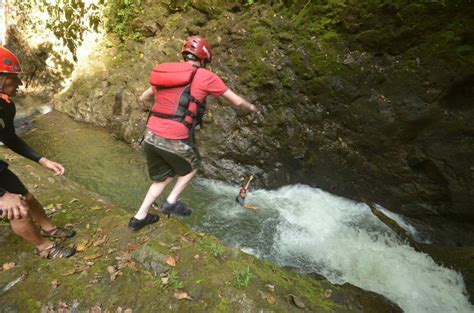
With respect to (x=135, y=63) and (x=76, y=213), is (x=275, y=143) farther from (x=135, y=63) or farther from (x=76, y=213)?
A: (x=135, y=63)

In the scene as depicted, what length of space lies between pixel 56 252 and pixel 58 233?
40cm

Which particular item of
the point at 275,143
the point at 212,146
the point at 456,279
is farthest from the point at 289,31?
the point at 456,279

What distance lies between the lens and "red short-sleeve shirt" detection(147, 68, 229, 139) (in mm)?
3750

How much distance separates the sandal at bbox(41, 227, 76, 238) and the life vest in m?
2.04

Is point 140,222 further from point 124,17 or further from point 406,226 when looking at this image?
point 124,17

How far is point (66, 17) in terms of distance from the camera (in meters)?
11.9

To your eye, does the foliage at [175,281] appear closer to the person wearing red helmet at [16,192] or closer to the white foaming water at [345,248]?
the person wearing red helmet at [16,192]

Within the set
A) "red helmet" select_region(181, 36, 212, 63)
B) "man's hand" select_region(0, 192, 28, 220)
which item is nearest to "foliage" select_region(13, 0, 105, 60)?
"red helmet" select_region(181, 36, 212, 63)

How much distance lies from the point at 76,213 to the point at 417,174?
20.6ft

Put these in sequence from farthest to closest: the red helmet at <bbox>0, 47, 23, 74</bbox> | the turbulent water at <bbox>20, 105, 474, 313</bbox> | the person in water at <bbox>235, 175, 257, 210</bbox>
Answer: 1. the person in water at <bbox>235, 175, 257, 210</bbox>
2. the turbulent water at <bbox>20, 105, 474, 313</bbox>
3. the red helmet at <bbox>0, 47, 23, 74</bbox>

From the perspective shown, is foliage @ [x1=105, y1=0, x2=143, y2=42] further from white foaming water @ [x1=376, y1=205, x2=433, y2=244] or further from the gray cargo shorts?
white foaming water @ [x1=376, y1=205, x2=433, y2=244]

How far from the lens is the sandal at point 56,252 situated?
3.76 metres

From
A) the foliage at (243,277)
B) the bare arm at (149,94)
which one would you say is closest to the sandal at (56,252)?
the foliage at (243,277)

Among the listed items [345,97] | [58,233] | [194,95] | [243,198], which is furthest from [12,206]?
[345,97]
